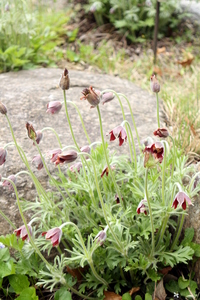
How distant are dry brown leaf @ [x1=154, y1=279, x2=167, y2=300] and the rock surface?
0.82m

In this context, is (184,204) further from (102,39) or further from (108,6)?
(108,6)

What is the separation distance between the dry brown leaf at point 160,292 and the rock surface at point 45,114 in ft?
2.70

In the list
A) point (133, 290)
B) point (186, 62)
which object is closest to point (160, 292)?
point (133, 290)

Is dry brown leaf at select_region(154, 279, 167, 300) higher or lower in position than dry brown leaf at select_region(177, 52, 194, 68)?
lower

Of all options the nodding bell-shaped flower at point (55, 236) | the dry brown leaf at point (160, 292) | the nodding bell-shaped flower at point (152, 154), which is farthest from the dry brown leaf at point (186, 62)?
the nodding bell-shaped flower at point (55, 236)

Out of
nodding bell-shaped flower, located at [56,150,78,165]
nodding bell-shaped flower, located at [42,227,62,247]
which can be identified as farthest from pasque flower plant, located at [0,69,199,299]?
nodding bell-shaped flower, located at [56,150,78,165]

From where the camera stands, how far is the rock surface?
6.89ft

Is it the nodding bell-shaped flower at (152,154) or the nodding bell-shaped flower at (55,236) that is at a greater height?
the nodding bell-shaped flower at (152,154)

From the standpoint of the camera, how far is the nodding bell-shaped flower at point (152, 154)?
50.2 inches

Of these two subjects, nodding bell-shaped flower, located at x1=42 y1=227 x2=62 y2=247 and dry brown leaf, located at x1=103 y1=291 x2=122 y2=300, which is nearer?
nodding bell-shaped flower, located at x1=42 y1=227 x2=62 y2=247

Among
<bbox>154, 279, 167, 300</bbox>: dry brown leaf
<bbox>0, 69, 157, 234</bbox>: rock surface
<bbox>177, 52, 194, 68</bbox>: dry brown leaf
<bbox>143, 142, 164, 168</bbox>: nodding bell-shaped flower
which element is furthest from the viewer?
<bbox>177, 52, 194, 68</bbox>: dry brown leaf

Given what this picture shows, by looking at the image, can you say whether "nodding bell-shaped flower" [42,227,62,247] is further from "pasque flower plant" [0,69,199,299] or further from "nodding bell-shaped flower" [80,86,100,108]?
"nodding bell-shaped flower" [80,86,100,108]

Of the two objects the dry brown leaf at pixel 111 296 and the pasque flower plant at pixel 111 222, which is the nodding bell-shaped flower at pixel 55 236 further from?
the dry brown leaf at pixel 111 296

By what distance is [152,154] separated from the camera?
1.30 metres
